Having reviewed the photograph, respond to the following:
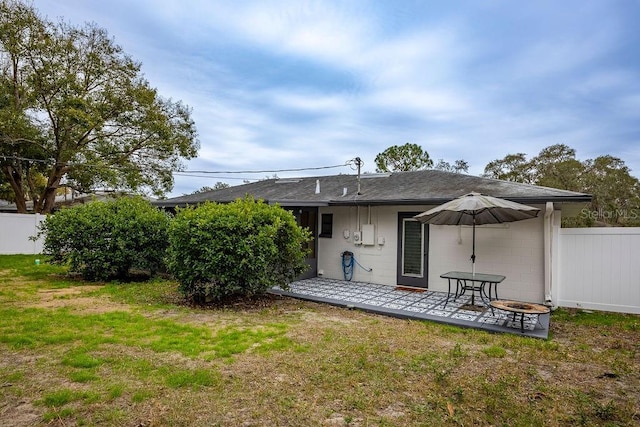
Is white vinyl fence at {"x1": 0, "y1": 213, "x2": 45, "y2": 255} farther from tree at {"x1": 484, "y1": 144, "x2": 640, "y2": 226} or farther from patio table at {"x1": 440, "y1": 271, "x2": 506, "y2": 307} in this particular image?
→ tree at {"x1": 484, "y1": 144, "x2": 640, "y2": 226}

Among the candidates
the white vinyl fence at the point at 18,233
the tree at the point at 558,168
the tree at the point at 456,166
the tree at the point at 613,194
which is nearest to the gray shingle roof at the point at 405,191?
the white vinyl fence at the point at 18,233

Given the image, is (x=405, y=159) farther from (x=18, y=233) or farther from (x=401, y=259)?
(x=18, y=233)

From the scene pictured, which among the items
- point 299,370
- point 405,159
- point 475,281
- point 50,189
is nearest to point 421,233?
point 475,281

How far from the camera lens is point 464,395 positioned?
3.29 metres

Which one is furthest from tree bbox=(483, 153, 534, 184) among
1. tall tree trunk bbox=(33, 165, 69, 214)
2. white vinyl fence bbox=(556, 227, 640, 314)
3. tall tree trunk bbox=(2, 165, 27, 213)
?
tall tree trunk bbox=(2, 165, 27, 213)

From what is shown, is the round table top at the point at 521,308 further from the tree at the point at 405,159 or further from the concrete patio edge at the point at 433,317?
the tree at the point at 405,159

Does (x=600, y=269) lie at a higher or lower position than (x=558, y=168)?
lower

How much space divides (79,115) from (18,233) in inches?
212

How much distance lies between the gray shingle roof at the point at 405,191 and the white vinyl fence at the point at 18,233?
23.1 feet

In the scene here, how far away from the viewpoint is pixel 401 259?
9.13 metres

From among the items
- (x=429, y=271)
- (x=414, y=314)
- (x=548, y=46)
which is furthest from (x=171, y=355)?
(x=548, y=46)

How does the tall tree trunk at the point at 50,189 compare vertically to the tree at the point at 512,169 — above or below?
below

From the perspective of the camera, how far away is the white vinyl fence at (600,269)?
670 centimetres

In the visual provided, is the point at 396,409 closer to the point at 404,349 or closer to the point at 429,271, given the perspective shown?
the point at 404,349
